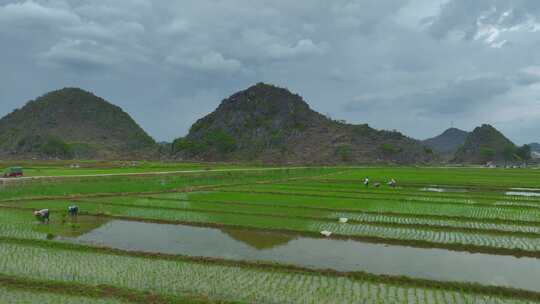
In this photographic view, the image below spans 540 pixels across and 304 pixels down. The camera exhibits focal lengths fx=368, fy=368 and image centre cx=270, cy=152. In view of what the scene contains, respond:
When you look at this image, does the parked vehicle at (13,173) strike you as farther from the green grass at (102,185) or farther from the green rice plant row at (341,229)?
the green rice plant row at (341,229)

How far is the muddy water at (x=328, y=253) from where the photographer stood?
1076cm

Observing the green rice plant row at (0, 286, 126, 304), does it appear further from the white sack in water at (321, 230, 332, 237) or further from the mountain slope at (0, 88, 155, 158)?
the mountain slope at (0, 88, 155, 158)

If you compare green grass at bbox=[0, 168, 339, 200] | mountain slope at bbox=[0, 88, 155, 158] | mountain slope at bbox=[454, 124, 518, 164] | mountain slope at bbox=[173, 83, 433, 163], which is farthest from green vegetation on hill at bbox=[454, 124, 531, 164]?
green grass at bbox=[0, 168, 339, 200]

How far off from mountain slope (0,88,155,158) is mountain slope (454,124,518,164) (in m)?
116

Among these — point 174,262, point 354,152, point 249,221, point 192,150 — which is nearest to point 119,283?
point 174,262

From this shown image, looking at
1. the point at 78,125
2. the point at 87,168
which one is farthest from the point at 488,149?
the point at 78,125

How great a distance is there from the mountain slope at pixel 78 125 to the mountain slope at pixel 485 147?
11647 centimetres

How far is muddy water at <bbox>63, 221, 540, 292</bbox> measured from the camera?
35.3 feet

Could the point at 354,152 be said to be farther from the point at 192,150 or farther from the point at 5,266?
the point at 5,266

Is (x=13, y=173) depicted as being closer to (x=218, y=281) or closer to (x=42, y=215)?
(x=42, y=215)

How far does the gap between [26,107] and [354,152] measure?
147605 millimetres

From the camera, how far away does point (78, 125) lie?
158 meters

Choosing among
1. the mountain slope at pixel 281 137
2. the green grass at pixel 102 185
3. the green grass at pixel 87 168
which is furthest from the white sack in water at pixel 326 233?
the mountain slope at pixel 281 137

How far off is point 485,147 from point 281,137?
77921 millimetres
